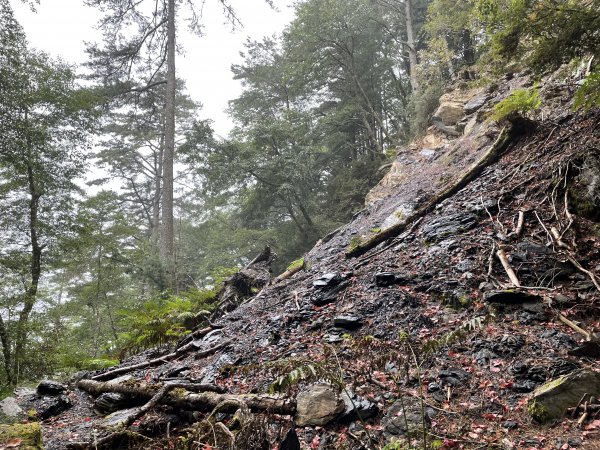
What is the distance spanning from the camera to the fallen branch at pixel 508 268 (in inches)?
156

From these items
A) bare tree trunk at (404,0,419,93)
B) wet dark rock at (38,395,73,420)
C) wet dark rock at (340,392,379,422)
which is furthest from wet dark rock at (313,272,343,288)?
bare tree trunk at (404,0,419,93)

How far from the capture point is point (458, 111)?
1243 cm

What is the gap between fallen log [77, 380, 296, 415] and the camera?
9.15ft

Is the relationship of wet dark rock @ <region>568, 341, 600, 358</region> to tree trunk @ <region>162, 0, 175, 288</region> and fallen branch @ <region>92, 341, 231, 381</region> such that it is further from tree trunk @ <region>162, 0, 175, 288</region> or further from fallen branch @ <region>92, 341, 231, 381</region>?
tree trunk @ <region>162, 0, 175, 288</region>

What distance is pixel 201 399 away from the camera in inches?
123

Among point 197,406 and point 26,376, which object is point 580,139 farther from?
point 26,376

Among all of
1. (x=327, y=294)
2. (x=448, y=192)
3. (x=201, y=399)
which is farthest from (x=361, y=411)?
(x=448, y=192)

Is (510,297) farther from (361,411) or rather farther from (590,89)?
(590,89)

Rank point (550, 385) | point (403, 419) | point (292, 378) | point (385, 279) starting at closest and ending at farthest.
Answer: point (292, 378)
point (550, 385)
point (403, 419)
point (385, 279)

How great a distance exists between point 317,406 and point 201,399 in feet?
3.60

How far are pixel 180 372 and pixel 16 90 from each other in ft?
29.6

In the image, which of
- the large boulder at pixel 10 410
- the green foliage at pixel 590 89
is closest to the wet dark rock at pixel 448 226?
the green foliage at pixel 590 89

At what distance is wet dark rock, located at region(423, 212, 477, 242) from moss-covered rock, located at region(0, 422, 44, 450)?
5.56 metres

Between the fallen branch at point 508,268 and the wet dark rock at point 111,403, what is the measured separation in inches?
188
